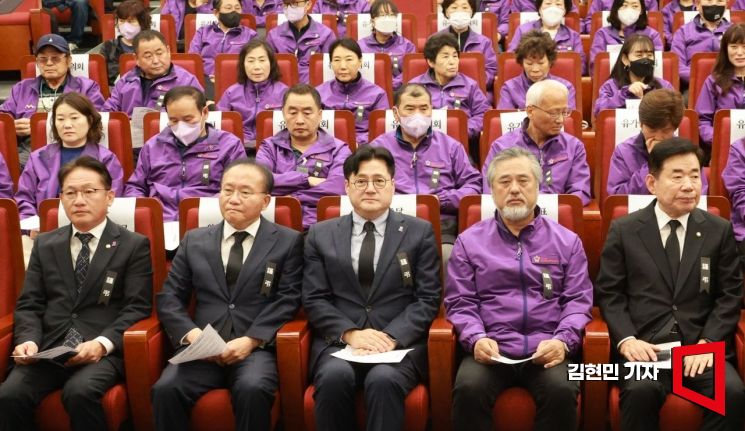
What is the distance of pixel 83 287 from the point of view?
327cm

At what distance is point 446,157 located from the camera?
4074mm

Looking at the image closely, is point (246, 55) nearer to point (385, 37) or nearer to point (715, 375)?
point (385, 37)

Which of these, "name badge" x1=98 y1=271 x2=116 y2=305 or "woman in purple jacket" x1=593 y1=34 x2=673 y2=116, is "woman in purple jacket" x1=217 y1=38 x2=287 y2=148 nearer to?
"woman in purple jacket" x1=593 y1=34 x2=673 y2=116

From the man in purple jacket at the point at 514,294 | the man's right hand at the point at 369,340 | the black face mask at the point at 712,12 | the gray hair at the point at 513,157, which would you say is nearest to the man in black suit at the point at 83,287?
the man's right hand at the point at 369,340

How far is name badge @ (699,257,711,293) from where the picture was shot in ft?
9.99

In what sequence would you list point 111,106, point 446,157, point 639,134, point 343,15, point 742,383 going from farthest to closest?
point 343,15 < point 111,106 < point 446,157 < point 639,134 < point 742,383

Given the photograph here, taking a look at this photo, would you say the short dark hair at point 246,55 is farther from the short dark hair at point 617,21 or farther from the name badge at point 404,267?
the name badge at point 404,267

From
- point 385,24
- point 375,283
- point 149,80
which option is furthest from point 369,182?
point 385,24

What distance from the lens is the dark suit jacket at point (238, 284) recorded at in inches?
127

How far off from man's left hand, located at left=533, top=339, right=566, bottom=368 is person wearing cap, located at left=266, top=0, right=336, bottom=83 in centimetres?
316

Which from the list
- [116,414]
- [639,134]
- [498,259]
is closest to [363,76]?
[639,134]

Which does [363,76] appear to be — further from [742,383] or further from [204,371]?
[742,383]

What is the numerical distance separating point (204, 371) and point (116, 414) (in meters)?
0.28

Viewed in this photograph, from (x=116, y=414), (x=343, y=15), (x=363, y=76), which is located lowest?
(x=116, y=414)
